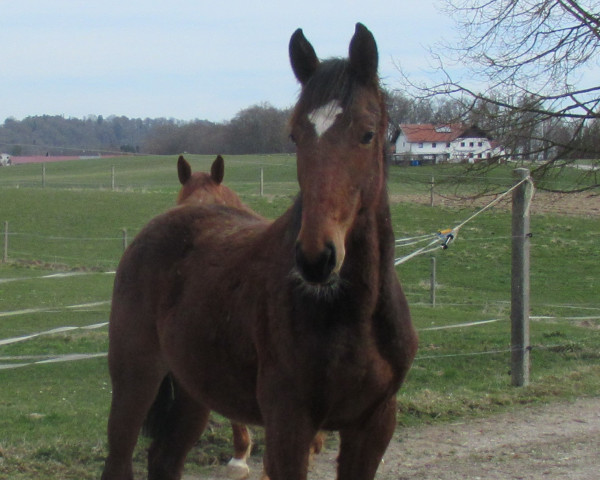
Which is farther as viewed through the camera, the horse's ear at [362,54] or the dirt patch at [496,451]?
the dirt patch at [496,451]

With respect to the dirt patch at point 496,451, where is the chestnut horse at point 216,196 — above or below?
above

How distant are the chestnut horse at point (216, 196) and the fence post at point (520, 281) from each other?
2476mm

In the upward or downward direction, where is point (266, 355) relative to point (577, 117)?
downward

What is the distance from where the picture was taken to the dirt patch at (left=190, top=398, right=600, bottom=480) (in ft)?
14.9

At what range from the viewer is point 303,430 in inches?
107

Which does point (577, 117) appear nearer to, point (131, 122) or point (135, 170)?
point (135, 170)

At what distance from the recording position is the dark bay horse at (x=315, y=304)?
2.43m

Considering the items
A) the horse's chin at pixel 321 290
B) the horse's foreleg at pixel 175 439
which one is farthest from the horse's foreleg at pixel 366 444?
the horse's foreleg at pixel 175 439

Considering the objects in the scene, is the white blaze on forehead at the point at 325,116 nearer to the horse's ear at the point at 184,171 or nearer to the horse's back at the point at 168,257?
the horse's back at the point at 168,257

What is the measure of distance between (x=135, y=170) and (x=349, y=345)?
184 feet

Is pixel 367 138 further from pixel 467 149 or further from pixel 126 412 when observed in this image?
pixel 467 149

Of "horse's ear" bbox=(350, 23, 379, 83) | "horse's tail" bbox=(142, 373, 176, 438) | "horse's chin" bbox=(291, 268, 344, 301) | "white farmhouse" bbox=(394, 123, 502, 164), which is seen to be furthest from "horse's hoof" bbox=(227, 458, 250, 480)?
"white farmhouse" bbox=(394, 123, 502, 164)

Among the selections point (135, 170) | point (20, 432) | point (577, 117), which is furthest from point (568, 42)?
point (135, 170)

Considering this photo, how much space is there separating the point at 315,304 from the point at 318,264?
49cm
